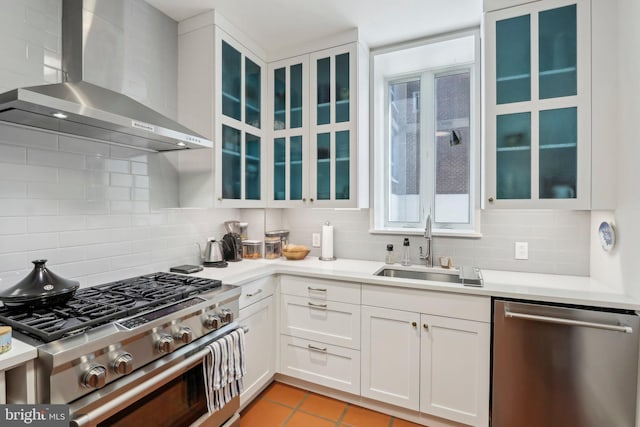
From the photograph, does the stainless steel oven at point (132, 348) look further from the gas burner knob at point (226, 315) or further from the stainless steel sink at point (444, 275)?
the stainless steel sink at point (444, 275)

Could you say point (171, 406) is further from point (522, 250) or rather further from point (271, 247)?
point (522, 250)

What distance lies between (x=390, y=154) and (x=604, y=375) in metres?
1.95

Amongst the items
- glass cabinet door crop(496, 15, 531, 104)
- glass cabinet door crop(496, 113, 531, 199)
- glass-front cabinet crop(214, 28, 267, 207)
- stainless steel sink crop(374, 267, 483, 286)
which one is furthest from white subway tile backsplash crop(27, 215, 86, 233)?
glass cabinet door crop(496, 15, 531, 104)

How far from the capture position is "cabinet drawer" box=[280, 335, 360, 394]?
6.91 feet

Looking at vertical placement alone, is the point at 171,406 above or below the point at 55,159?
below

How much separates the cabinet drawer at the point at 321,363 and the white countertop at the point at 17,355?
1.52 meters

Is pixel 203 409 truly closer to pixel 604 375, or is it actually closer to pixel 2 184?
pixel 2 184

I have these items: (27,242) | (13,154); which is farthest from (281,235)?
(13,154)

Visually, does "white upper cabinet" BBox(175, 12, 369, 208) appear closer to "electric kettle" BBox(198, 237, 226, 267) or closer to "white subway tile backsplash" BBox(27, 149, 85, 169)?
"electric kettle" BBox(198, 237, 226, 267)

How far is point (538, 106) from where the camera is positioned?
1880mm

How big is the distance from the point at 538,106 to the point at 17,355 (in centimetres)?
263

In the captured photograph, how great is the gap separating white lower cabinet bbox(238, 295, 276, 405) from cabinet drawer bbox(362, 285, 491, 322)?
0.70 meters

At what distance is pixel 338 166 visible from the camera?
246 centimetres

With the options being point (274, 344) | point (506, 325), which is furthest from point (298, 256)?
point (506, 325)
